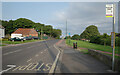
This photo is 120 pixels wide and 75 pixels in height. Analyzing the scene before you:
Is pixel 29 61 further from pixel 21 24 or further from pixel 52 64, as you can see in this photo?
pixel 21 24

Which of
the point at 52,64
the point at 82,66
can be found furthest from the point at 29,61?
the point at 82,66

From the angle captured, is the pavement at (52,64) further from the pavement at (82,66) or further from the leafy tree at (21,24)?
the leafy tree at (21,24)

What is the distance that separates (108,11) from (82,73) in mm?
3681

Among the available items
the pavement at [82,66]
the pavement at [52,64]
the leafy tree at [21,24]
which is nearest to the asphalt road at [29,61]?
the pavement at [52,64]

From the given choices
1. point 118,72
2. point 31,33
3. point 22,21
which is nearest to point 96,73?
point 118,72

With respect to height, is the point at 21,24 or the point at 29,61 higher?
the point at 21,24

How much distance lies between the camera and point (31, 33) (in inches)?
2980

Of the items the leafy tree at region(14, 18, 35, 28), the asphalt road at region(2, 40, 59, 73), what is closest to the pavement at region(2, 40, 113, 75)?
the asphalt road at region(2, 40, 59, 73)

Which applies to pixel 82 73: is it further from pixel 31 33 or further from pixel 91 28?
pixel 31 33

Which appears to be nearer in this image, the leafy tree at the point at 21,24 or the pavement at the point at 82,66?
the pavement at the point at 82,66

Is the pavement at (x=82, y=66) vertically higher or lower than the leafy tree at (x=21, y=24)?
lower

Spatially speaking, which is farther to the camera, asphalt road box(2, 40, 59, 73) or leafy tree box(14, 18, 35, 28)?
leafy tree box(14, 18, 35, 28)

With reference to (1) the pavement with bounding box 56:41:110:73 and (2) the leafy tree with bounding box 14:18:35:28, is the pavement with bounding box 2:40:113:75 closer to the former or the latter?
(1) the pavement with bounding box 56:41:110:73

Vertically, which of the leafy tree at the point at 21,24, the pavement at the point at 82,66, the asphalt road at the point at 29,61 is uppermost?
the leafy tree at the point at 21,24
